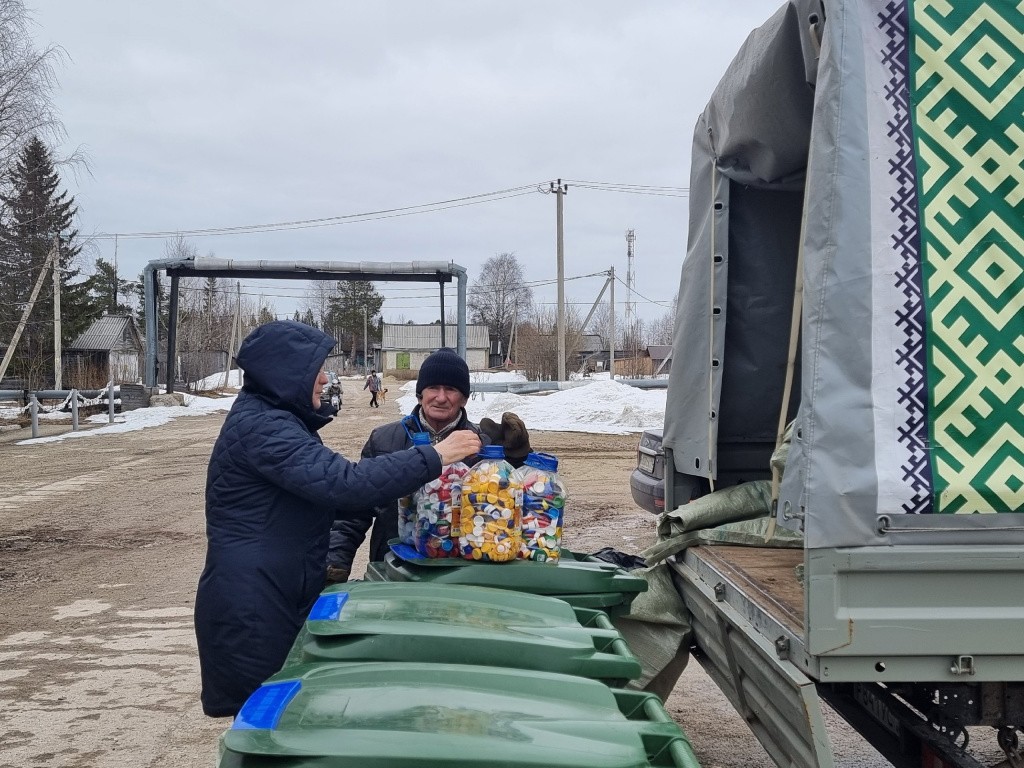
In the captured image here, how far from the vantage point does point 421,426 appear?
3887 mm

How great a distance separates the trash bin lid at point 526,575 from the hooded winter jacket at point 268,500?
1.04 feet

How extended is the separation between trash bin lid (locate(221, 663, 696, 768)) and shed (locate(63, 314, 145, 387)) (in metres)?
45.7

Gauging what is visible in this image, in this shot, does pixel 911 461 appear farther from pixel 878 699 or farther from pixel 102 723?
pixel 102 723

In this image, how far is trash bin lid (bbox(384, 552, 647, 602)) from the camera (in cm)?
291

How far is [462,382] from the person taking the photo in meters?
3.96

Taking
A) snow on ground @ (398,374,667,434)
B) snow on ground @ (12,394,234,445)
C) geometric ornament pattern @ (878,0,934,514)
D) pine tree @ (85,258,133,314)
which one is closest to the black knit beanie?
geometric ornament pattern @ (878,0,934,514)

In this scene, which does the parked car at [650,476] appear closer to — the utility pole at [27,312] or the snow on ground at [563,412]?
the snow on ground at [563,412]

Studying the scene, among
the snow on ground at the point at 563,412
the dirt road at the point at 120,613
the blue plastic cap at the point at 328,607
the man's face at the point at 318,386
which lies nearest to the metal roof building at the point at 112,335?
the snow on ground at the point at 563,412

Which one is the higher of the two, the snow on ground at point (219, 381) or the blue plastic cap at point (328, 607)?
the blue plastic cap at point (328, 607)

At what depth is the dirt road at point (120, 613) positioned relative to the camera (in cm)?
408

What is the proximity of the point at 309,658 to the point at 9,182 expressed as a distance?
21242 mm

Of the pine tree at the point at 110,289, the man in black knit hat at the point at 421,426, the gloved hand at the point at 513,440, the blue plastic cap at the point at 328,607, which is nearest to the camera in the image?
the blue plastic cap at the point at 328,607

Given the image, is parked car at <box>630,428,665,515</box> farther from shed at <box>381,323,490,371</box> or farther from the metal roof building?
shed at <box>381,323,490,371</box>

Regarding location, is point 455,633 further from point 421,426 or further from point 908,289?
point 421,426
